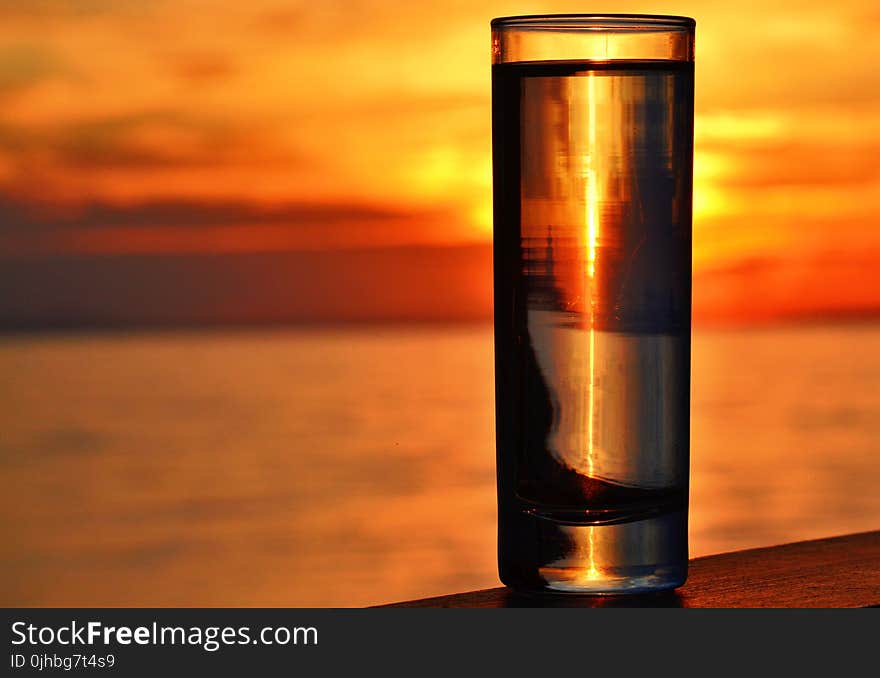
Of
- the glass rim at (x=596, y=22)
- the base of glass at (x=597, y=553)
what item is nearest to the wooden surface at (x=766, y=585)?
the base of glass at (x=597, y=553)

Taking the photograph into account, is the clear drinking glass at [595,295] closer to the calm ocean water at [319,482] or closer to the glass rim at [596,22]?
the glass rim at [596,22]

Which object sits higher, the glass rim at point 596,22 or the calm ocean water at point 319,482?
the glass rim at point 596,22

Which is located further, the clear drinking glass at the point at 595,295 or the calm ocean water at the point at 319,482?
the calm ocean water at the point at 319,482

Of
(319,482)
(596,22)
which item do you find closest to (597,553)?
(596,22)

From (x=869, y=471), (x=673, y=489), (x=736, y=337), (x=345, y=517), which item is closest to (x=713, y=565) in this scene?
(x=673, y=489)

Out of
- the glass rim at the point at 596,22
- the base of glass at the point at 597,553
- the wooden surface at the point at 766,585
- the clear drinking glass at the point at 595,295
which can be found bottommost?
the wooden surface at the point at 766,585

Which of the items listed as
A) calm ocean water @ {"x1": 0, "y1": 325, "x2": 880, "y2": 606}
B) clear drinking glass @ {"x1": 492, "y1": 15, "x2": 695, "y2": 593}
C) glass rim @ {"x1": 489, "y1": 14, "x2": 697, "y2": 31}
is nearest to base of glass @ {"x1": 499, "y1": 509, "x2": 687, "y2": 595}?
clear drinking glass @ {"x1": 492, "y1": 15, "x2": 695, "y2": 593}

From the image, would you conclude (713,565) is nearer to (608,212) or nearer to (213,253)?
(608,212)
